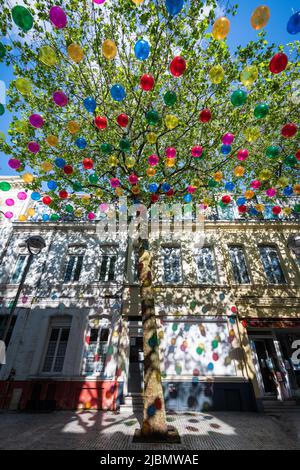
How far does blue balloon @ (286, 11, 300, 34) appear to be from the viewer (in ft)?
10.6

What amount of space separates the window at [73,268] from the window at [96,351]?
2.65m

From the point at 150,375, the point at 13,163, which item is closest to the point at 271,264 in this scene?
the point at 150,375

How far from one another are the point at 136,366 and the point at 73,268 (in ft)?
17.3

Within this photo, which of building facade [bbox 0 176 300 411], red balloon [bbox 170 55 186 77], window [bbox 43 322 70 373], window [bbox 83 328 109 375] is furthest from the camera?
window [bbox 43 322 70 373]

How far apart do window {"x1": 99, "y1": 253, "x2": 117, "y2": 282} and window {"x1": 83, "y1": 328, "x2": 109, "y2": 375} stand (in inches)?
91.1

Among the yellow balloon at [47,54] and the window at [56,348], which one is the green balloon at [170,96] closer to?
the yellow balloon at [47,54]

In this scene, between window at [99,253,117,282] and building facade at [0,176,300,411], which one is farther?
window at [99,253,117,282]

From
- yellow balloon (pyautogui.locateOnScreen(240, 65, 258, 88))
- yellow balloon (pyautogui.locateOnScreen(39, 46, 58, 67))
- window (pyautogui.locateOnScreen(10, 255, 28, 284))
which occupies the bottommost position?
window (pyautogui.locateOnScreen(10, 255, 28, 284))

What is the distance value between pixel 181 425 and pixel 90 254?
304 inches

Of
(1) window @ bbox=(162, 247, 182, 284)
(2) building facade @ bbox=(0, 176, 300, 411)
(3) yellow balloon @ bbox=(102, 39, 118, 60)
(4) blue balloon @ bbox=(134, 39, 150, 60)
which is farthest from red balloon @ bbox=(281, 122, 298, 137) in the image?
(1) window @ bbox=(162, 247, 182, 284)

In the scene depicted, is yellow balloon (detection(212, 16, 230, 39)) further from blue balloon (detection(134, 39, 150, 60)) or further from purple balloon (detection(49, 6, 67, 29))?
purple balloon (detection(49, 6, 67, 29))

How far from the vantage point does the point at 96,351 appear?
29.7ft

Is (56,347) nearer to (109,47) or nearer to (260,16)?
(109,47)
